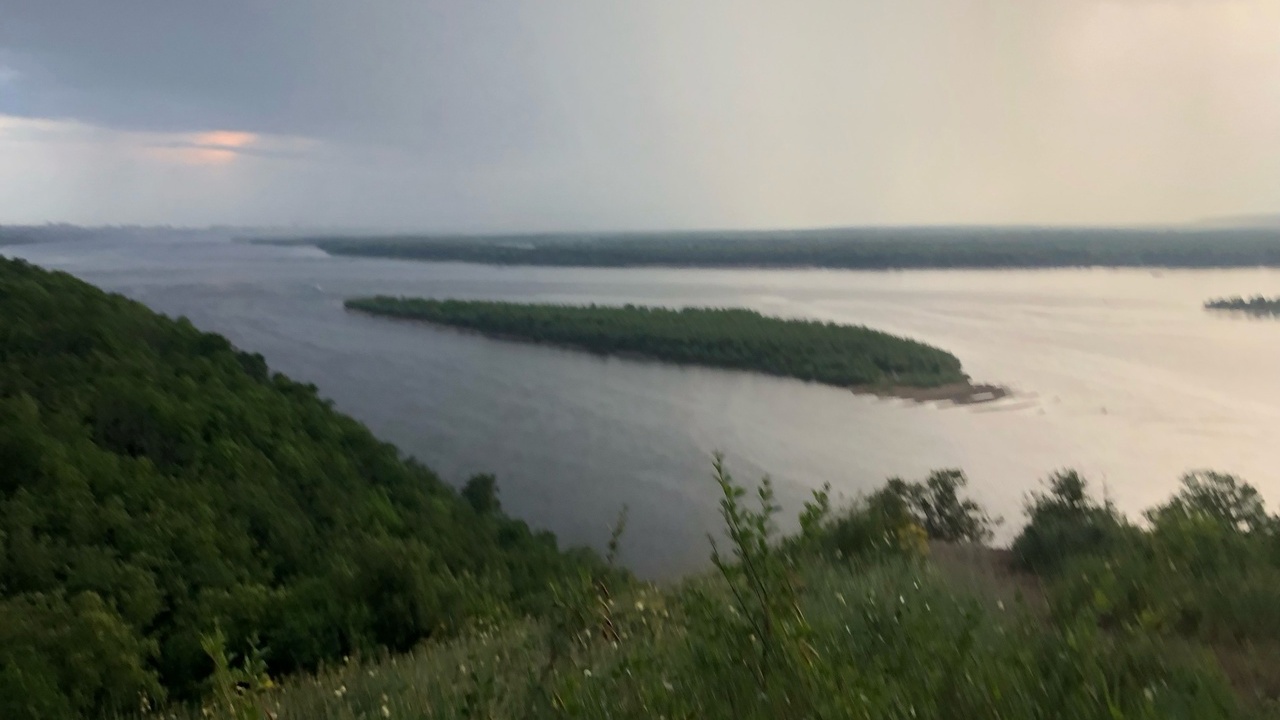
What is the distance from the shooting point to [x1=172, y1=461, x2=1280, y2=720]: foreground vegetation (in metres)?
1.25

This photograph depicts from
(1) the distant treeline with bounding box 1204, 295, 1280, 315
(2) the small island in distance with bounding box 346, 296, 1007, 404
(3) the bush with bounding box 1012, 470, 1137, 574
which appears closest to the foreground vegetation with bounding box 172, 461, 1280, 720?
(3) the bush with bounding box 1012, 470, 1137, 574

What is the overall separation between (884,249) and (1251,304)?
59.2 ft

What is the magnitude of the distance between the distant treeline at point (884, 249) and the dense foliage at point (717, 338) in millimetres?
3743

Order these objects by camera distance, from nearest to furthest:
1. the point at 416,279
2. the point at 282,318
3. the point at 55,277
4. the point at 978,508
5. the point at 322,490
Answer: the point at 978,508 < the point at 322,490 < the point at 55,277 < the point at 282,318 < the point at 416,279

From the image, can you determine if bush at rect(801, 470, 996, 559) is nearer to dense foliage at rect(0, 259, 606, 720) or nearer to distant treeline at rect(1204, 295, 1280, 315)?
dense foliage at rect(0, 259, 606, 720)

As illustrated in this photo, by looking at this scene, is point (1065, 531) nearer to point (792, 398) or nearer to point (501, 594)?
point (501, 594)

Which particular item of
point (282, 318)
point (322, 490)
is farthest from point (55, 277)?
point (322, 490)

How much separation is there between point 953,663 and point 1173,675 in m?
0.37

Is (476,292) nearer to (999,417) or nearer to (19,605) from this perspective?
(999,417)

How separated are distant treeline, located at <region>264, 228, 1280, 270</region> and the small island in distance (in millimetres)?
3692

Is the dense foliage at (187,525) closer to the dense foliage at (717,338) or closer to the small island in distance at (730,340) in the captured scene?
the small island in distance at (730,340)

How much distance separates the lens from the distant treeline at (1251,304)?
305 inches

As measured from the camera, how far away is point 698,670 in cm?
146

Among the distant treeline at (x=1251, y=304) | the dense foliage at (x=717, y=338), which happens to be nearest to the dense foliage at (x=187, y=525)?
the dense foliage at (x=717, y=338)
